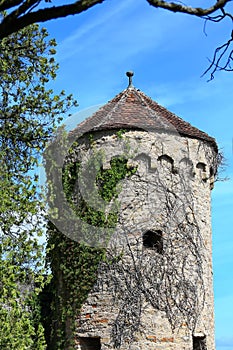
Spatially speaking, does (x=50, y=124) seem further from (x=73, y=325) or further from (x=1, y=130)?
(x=73, y=325)

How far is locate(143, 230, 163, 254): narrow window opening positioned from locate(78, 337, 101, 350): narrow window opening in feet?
6.34

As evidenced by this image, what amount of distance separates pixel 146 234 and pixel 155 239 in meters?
0.19

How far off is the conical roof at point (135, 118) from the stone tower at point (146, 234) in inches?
1.1

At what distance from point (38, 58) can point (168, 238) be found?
4.03 m

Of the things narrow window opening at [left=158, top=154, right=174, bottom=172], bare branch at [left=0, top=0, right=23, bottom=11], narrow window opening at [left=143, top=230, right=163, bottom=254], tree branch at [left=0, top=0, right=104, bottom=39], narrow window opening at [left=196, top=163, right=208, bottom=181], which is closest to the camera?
tree branch at [left=0, top=0, right=104, bottom=39]

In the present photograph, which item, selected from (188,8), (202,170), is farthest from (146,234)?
(188,8)

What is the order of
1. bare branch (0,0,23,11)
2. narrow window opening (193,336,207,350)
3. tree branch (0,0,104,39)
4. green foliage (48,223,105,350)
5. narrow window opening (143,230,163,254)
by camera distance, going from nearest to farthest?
tree branch (0,0,104,39), bare branch (0,0,23,11), green foliage (48,223,105,350), narrow window opening (143,230,163,254), narrow window opening (193,336,207,350)

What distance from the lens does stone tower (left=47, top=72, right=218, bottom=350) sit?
1142cm

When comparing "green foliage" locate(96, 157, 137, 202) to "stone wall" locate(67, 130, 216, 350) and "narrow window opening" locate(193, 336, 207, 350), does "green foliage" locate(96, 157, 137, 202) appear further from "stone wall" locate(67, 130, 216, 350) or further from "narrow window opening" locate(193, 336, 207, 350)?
"narrow window opening" locate(193, 336, 207, 350)

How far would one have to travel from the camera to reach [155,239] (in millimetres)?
11914

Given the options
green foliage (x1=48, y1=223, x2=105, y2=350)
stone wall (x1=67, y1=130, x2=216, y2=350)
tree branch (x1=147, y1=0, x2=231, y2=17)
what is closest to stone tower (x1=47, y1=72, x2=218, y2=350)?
stone wall (x1=67, y1=130, x2=216, y2=350)

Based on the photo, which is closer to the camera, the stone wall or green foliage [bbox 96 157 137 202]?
the stone wall

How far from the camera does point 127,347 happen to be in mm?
11234

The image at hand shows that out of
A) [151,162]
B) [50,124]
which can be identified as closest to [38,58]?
[50,124]
